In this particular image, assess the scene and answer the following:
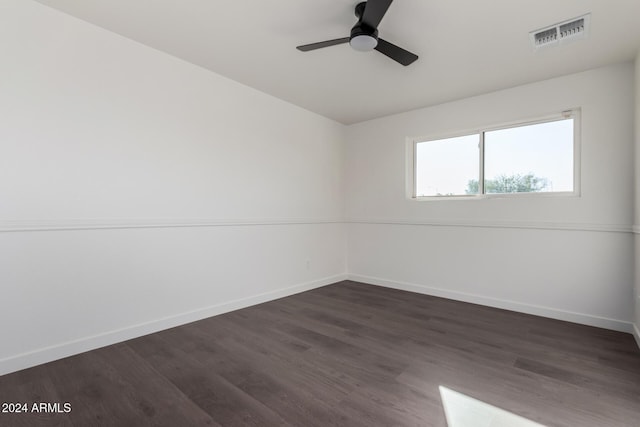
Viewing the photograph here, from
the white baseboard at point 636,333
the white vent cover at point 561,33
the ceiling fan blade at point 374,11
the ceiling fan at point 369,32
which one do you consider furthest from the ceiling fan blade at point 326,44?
the white baseboard at point 636,333

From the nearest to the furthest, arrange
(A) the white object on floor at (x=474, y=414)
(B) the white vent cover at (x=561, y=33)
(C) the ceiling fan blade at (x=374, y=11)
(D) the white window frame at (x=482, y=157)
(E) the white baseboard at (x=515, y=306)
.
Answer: (A) the white object on floor at (x=474, y=414)
(C) the ceiling fan blade at (x=374, y=11)
(B) the white vent cover at (x=561, y=33)
(E) the white baseboard at (x=515, y=306)
(D) the white window frame at (x=482, y=157)

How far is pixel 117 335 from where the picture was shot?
239 centimetres

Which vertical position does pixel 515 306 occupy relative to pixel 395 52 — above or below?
below

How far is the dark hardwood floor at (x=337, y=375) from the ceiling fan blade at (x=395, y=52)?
7.19ft

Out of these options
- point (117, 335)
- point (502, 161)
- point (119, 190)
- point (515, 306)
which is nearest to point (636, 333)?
point (515, 306)

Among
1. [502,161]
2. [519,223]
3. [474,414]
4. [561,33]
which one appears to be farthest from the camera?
[502,161]

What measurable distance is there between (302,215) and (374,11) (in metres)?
2.59

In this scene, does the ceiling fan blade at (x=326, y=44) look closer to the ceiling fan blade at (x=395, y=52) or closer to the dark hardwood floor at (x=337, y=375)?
the ceiling fan blade at (x=395, y=52)

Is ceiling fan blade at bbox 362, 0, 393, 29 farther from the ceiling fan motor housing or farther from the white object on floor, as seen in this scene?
the white object on floor

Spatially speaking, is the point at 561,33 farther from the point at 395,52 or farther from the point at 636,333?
the point at 636,333

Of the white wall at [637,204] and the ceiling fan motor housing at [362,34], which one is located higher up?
the ceiling fan motor housing at [362,34]

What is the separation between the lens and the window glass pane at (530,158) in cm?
308

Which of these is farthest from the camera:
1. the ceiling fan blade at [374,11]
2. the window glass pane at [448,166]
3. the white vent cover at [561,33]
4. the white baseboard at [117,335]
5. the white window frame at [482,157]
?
the window glass pane at [448,166]

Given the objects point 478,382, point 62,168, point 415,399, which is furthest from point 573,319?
point 62,168
